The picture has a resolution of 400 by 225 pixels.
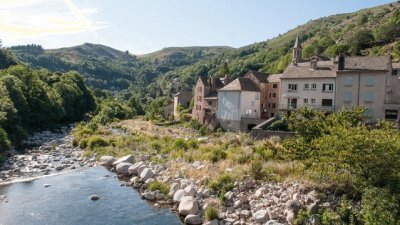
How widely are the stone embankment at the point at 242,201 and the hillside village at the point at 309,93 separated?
23346mm

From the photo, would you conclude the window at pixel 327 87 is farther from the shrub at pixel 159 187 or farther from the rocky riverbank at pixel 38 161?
the shrub at pixel 159 187

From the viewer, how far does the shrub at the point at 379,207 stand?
17250 millimetres

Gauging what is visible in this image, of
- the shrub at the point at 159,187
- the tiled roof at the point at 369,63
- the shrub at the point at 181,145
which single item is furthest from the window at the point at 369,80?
the shrub at the point at 159,187

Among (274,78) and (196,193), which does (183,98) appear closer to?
(274,78)

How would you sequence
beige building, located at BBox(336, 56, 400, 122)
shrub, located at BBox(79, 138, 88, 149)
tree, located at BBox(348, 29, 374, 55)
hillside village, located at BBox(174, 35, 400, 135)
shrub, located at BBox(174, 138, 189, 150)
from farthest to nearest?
1. tree, located at BBox(348, 29, 374, 55)
2. shrub, located at BBox(79, 138, 88, 149)
3. hillside village, located at BBox(174, 35, 400, 135)
4. beige building, located at BBox(336, 56, 400, 122)
5. shrub, located at BBox(174, 138, 189, 150)

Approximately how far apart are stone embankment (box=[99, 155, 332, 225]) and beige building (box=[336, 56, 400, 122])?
2906 cm

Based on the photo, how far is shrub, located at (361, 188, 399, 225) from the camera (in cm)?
1725

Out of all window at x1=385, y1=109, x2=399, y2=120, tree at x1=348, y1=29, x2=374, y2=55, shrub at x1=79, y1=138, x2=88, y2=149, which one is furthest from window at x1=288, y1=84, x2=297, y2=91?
tree at x1=348, y1=29, x2=374, y2=55

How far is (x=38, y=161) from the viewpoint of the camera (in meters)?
40.1

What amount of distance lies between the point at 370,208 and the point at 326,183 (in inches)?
196

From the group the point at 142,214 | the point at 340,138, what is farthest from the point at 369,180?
the point at 142,214

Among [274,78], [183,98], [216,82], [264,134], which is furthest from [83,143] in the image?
[183,98]

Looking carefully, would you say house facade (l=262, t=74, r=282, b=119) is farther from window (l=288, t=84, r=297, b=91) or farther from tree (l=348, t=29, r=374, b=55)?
tree (l=348, t=29, r=374, b=55)

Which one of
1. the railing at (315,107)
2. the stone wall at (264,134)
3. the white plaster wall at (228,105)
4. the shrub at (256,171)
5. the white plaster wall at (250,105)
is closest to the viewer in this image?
the shrub at (256,171)
